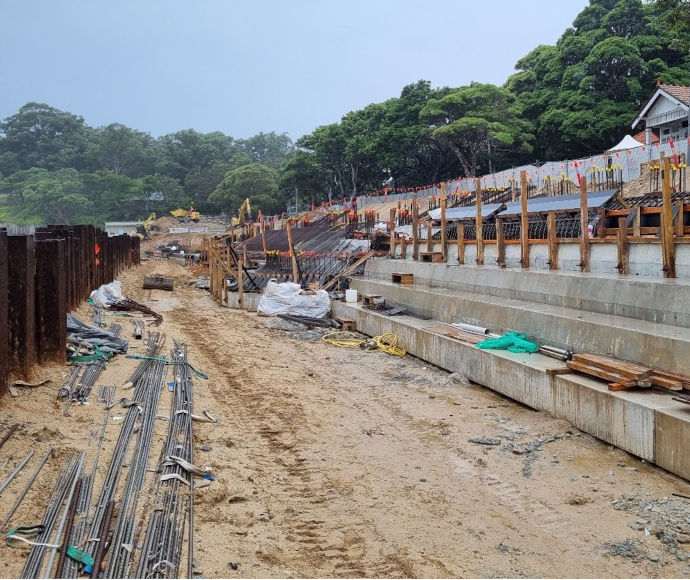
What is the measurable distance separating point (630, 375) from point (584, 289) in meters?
4.43

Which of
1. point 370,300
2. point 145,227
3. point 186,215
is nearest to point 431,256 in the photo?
point 370,300

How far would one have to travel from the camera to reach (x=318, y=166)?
54281mm

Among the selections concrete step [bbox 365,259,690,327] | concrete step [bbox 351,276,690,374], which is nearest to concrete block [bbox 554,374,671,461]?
concrete step [bbox 351,276,690,374]

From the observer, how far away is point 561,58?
4338cm

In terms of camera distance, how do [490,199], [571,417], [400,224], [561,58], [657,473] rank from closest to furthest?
[657,473] → [571,417] → [490,199] → [400,224] → [561,58]

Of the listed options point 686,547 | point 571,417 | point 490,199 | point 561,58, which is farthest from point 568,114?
point 686,547

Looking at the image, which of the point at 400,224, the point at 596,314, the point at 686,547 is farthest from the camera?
the point at 400,224

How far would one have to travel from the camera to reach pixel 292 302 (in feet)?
61.9

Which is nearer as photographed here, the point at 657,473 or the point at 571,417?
the point at 657,473

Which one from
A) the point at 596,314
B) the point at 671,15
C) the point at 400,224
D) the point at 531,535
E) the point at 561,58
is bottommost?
the point at 531,535

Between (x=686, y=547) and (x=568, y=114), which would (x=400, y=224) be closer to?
(x=568, y=114)

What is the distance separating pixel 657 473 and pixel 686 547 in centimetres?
157

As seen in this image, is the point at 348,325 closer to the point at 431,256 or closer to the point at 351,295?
the point at 351,295

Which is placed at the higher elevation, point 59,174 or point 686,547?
point 59,174
